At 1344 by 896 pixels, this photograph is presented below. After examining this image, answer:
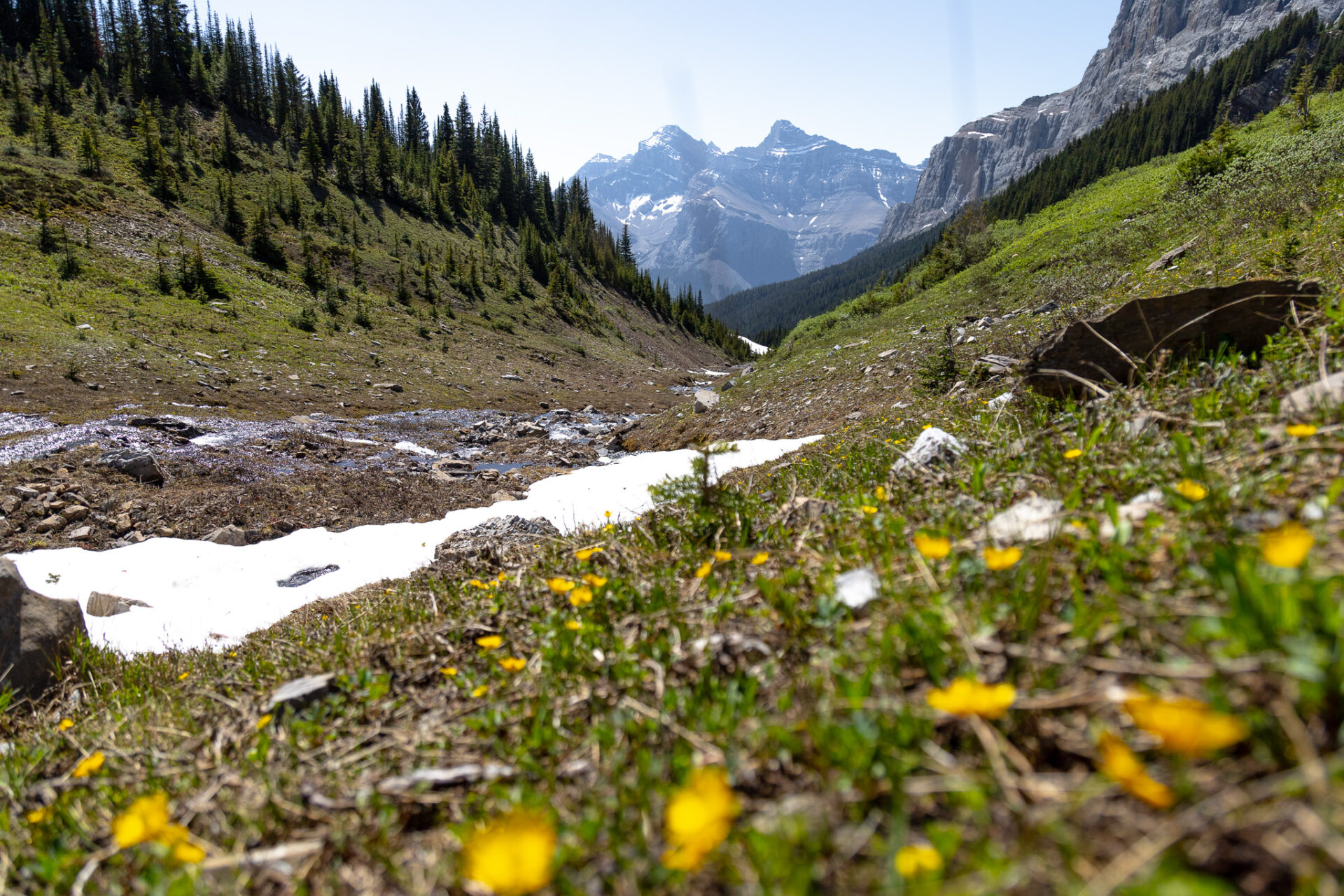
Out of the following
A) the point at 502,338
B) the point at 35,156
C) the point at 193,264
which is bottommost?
the point at 502,338

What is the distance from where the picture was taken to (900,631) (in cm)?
144

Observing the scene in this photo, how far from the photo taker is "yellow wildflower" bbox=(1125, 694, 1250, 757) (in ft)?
2.49

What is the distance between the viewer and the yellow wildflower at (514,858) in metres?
0.88

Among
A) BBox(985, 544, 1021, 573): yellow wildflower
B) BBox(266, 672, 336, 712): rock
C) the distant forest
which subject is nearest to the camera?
BBox(985, 544, 1021, 573): yellow wildflower

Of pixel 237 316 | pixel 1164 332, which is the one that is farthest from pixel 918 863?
pixel 237 316

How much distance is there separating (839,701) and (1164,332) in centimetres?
379

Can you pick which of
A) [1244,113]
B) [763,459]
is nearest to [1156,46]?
[1244,113]

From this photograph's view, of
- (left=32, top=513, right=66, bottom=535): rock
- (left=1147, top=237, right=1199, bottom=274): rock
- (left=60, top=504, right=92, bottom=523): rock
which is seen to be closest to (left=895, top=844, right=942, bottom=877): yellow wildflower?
(left=32, top=513, right=66, bottom=535): rock

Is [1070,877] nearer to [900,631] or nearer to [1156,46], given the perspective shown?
[900,631]

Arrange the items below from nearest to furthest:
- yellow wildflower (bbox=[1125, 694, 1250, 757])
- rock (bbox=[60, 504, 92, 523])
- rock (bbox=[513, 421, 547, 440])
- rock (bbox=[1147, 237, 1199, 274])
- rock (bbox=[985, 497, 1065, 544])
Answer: yellow wildflower (bbox=[1125, 694, 1250, 757]), rock (bbox=[985, 497, 1065, 544]), rock (bbox=[60, 504, 92, 523]), rock (bbox=[1147, 237, 1199, 274]), rock (bbox=[513, 421, 547, 440])

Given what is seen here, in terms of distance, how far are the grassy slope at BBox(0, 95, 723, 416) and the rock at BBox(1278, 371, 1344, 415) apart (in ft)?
62.8

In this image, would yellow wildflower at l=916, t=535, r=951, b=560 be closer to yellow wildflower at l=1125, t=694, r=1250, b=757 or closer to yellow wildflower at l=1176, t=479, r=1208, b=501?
yellow wildflower at l=1125, t=694, r=1250, b=757

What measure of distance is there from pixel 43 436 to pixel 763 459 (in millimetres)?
13487

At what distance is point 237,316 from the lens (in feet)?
75.8
